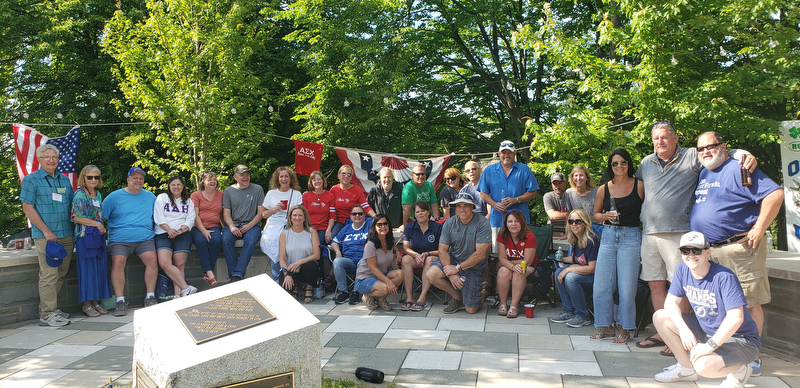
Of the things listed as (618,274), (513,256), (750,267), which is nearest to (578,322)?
(618,274)

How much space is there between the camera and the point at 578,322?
561 centimetres

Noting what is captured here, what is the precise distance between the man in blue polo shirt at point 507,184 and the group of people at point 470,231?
19 mm

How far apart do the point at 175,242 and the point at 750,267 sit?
20.9 ft

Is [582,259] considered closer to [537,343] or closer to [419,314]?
[537,343]

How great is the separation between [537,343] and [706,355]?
1.69 m

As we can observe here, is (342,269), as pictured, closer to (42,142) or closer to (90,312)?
(90,312)

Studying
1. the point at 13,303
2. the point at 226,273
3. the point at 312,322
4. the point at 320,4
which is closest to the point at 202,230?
the point at 226,273

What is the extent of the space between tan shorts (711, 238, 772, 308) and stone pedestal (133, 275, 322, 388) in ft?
10.3

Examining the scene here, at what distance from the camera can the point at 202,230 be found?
285 inches

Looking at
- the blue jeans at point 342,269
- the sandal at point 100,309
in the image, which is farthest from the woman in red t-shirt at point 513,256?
the sandal at point 100,309

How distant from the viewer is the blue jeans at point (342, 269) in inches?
273

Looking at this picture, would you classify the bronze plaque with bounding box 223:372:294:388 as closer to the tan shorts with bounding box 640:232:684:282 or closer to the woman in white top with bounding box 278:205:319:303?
the tan shorts with bounding box 640:232:684:282

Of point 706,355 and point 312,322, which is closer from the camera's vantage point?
point 312,322

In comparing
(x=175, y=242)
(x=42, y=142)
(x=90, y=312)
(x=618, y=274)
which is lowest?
(x=90, y=312)
